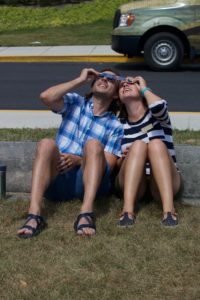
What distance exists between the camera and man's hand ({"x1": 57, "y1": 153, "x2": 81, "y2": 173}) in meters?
5.66

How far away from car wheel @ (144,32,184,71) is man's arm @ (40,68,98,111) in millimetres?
7523

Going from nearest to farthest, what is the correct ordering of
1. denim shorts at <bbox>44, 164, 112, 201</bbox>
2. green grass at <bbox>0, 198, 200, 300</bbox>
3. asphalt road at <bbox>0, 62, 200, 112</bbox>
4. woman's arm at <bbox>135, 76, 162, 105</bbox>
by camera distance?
green grass at <bbox>0, 198, 200, 300</bbox>
woman's arm at <bbox>135, 76, 162, 105</bbox>
denim shorts at <bbox>44, 164, 112, 201</bbox>
asphalt road at <bbox>0, 62, 200, 112</bbox>

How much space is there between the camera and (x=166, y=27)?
1307 cm

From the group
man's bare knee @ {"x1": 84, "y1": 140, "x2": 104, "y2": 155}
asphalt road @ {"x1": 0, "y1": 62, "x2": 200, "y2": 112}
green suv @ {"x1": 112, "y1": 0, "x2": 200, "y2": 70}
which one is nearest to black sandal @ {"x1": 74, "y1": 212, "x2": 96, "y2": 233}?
man's bare knee @ {"x1": 84, "y1": 140, "x2": 104, "y2": 155}

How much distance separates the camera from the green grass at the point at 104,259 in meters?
4.37

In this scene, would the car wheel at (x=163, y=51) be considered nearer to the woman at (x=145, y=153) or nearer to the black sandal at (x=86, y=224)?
the woman at (x=145, y=153)

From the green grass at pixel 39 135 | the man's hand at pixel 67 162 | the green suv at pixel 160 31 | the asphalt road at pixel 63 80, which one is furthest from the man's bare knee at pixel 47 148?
the green suv at pixel 160 31


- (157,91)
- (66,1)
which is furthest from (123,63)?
(66,1)

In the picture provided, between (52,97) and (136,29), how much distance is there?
7650 millimetres

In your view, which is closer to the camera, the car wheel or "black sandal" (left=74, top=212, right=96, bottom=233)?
"black sandal" (left=74, top=212, right=96, bottom=233)

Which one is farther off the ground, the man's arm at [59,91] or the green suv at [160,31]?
the man's arm at [59,91]

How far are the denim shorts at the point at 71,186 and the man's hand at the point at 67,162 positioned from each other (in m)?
0.04

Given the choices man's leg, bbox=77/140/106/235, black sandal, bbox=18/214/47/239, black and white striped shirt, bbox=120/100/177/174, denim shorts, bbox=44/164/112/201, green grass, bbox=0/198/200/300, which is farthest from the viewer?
denim shorts, bbox=44/164/112/201

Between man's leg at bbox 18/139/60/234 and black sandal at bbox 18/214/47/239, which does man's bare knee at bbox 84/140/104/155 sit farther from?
black sandal at bbox 18/214/47/239
